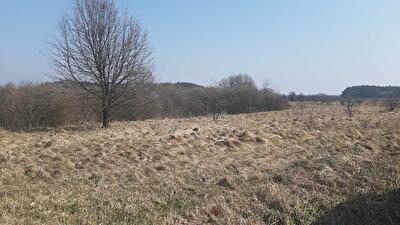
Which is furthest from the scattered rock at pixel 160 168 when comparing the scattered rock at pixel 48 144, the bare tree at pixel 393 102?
the bare tree at pixel 393 102

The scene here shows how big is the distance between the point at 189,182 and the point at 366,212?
11.5ft

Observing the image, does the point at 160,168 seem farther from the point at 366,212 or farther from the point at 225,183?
the point at 366,212

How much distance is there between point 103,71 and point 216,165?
11.5m

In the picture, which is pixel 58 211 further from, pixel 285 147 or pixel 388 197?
pixel 285 147

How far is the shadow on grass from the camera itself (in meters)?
8.01

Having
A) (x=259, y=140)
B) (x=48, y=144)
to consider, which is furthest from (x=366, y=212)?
(x=48, y=144)

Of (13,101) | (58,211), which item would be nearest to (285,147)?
(58,211)

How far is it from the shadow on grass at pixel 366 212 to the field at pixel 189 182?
Answer: 16 mm

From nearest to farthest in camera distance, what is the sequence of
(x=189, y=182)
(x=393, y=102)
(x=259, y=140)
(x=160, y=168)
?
(x=189, y=182)
(x=160, y=168)
(x=259, y=140)
(x=393, y=102)

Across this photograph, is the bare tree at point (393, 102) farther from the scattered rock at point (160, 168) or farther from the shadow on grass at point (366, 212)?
the shadow on grass at point (366, 212)

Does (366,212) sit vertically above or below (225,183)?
below

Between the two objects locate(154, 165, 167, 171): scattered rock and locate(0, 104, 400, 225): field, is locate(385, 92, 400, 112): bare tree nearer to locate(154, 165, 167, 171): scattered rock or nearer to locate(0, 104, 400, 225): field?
locate(0, 104, 400, 225): field

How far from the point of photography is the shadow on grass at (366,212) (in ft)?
26.3

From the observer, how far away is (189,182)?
1021 centimetres
